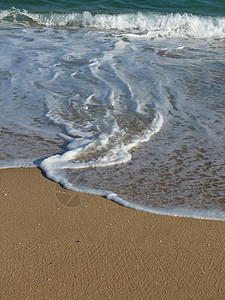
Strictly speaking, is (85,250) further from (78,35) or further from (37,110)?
(78,35)

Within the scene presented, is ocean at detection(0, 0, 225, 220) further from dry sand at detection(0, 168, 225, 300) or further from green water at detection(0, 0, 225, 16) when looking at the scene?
green water at detection(0, 0, 225, 16)

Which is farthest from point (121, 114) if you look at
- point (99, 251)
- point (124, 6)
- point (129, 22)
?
point (124, 6)

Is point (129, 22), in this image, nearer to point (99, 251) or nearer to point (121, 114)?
point (121, 114)

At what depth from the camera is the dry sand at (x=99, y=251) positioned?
84.1 inches

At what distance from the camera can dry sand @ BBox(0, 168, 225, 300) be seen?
7.01 feet

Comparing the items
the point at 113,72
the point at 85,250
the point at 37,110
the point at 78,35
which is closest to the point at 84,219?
the point at 85,250

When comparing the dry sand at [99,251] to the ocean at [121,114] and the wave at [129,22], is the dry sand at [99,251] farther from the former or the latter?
the wave at [129,22]

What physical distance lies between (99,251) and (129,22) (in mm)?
10505

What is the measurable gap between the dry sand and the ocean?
0.20 meters

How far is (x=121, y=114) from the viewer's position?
183 inches

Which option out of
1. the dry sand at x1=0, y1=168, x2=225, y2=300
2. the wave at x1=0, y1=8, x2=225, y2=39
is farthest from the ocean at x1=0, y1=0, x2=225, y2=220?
the wave at x1=0, y1=8, x2=225, y2=39

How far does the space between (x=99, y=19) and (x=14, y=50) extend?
4694 millimetres

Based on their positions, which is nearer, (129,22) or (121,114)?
(121,114)

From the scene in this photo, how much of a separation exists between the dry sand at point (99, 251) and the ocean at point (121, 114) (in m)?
0.20
